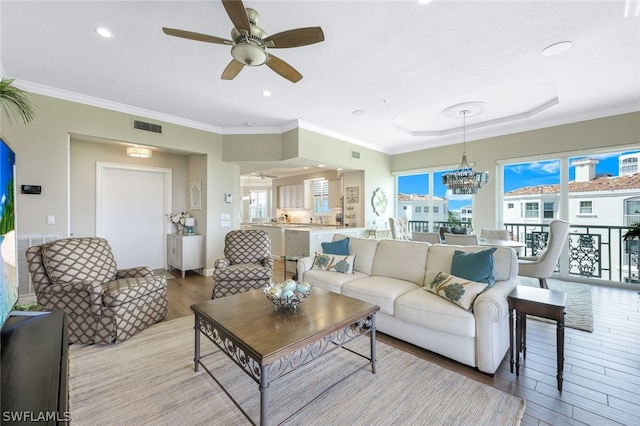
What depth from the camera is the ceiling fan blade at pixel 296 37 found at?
1.98 meters

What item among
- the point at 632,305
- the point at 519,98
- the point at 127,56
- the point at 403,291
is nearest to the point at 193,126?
the point at 127,56

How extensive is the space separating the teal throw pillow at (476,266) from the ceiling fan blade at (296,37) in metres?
2.38

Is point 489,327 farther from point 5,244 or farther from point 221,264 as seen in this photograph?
point 5,244

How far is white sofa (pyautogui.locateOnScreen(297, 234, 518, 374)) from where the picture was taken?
2143 mm

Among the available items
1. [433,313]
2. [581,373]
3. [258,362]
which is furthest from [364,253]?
[258,362]

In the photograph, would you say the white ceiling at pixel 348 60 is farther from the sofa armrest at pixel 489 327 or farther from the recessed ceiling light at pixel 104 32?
the sofa armrest at pixel 489 327

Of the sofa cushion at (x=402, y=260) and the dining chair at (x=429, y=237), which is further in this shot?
the dining chair at (x=429, y=237)

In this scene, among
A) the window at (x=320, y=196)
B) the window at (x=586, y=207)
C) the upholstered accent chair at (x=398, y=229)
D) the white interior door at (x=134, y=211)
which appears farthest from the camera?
the window at (x=320, y=196)

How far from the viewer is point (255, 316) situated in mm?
2016

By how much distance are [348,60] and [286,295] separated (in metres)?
2.60

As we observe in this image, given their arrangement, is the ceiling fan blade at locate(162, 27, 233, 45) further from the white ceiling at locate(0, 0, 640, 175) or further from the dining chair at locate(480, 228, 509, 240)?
the dining chair at locate(480, 228, 509, 240)

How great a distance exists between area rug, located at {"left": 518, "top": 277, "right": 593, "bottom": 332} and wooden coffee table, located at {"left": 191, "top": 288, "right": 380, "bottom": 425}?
2.65 meters

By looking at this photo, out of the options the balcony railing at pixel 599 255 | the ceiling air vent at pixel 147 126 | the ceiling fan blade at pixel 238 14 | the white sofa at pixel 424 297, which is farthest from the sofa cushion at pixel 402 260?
the ceiling air vent at pixel 147 126

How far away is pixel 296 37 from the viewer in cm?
206
